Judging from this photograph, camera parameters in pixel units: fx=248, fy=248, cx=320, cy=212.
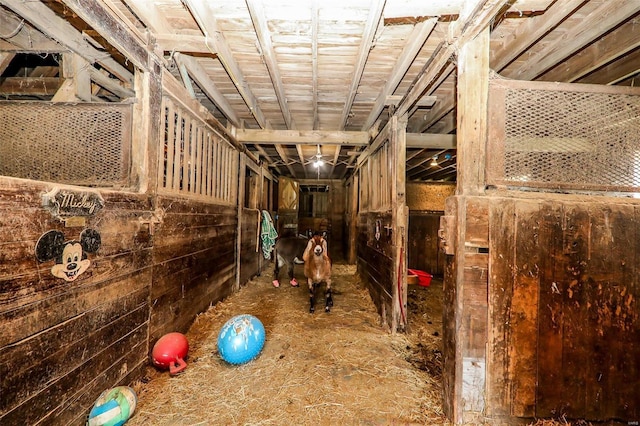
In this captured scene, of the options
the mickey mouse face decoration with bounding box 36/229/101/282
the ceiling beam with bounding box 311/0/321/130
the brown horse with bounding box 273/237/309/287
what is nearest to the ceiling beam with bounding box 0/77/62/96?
the mickey mouse face decoration with bounding box 36/229/101/282

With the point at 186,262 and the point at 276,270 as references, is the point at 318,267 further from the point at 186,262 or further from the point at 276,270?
the point at 276,270

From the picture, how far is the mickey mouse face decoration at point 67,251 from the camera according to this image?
1.52 m

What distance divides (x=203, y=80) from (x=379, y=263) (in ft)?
12.7

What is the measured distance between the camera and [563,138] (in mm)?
1969

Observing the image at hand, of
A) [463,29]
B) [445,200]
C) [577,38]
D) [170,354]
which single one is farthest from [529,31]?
[170,354]

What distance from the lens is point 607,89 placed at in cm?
193

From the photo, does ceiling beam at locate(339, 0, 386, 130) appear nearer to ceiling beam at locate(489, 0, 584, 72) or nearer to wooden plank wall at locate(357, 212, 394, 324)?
ceiling beam at locate(489, 0, 584, 72)

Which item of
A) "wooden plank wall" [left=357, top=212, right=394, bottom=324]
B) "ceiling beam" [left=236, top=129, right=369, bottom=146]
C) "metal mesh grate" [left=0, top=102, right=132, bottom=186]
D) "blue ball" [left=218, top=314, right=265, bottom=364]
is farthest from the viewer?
"ceiling beam" [left=236, top=129, right=369, bottom=146]

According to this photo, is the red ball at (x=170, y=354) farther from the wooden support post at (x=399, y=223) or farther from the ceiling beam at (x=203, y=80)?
the ceiling beam at (x=203, y=80)

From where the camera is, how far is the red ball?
2.46 meters

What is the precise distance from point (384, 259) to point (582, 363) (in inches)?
95.3

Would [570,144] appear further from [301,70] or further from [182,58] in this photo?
[182,58]

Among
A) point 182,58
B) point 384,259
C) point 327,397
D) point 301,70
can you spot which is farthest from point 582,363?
point 182,58

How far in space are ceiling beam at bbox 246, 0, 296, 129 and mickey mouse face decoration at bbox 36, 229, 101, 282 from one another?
2.19 m
